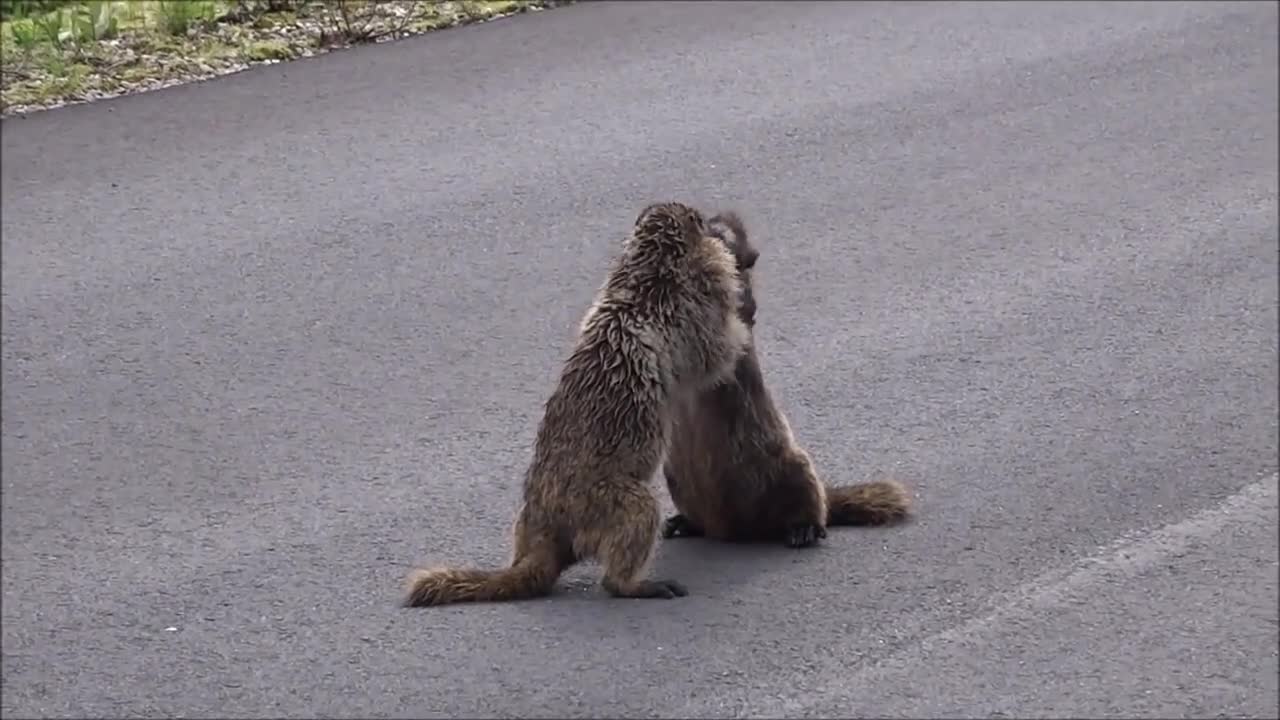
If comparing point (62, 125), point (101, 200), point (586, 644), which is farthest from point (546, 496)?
point (62, 125)

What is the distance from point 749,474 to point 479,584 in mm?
1102

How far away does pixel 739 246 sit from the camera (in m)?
7.36

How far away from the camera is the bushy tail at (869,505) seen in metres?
7.30

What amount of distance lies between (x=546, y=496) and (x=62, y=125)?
17.6 feet

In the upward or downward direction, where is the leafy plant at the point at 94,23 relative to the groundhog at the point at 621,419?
upward

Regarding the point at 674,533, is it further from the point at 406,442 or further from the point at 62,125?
the point at 62,125

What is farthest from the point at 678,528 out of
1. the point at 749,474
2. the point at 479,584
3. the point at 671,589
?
the point at 479,584

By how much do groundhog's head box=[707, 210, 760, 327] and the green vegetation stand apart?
5286mm

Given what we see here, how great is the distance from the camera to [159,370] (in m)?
8.55

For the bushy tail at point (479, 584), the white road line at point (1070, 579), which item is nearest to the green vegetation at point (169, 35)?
the bushy tail at point (479, 584)

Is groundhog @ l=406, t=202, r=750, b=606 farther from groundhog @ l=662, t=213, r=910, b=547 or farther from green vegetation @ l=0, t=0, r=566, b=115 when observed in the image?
green vegetation @ l=0, t=0, r=566, b=115

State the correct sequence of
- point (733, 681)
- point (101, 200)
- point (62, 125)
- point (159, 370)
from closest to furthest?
point (733, 681), point (159, 370), point (101, 200), point (62, 125)

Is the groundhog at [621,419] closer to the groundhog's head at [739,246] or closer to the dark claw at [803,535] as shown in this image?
the groundhog's head at [739,246]

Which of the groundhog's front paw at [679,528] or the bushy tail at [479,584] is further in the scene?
the groundhog's front paw at [679,528]
